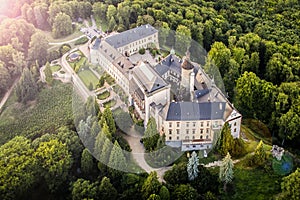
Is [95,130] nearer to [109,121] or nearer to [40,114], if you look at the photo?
[109,121]

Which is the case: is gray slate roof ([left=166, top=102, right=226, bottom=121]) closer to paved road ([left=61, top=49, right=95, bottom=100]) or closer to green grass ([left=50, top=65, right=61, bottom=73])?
paved road ([left=61, top=49, right=95, bottom=100])

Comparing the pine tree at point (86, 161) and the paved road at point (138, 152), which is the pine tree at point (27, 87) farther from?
the paved road at point (138, 152)

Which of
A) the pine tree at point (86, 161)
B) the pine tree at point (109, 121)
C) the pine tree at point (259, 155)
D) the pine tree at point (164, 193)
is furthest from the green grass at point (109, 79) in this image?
the pine tree at point (259, 155)

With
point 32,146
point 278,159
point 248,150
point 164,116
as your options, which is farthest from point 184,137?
point 32,146

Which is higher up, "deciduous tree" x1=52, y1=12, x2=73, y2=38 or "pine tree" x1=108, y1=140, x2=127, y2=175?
"deciduous tree" x1=52, y1=12, x2=73, y2=38

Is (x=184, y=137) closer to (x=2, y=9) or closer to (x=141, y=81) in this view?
Result: (x=141, y=81)

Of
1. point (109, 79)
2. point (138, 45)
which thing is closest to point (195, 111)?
point (109, 79)

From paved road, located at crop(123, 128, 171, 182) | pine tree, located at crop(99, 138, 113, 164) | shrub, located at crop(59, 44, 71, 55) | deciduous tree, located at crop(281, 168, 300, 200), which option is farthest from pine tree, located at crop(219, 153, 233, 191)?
shrub, located at crop(59, 44, 71, 55)
